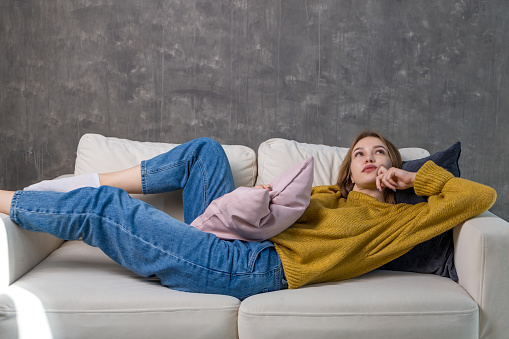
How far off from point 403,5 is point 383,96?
527mm

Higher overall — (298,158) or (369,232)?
(298,158)

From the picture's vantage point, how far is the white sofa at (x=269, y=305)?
143 centimetres

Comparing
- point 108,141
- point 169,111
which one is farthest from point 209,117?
point 108,141

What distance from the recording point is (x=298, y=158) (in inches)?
85.9

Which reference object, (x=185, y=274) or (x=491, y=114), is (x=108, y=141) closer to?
(x=185, y=274)

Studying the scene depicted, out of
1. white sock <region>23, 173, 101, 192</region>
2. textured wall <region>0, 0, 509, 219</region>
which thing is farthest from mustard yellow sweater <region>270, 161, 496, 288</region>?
textured wall <region>0, 0, 509, 219</region>

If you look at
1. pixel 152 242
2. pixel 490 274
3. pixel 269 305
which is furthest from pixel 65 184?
pixel 490 274

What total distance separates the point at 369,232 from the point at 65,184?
108 centimetres

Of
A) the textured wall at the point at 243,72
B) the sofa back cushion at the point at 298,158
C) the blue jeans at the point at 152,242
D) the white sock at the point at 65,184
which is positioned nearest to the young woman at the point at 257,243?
the blue jeans at the point at 152,242

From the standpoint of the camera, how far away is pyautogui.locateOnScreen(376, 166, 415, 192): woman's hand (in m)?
1.79

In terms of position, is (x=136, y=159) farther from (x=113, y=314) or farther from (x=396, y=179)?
(x=396, y=179)

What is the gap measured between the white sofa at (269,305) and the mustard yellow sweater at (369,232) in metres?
0.05

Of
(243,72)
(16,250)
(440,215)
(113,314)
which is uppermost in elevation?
(243,72)

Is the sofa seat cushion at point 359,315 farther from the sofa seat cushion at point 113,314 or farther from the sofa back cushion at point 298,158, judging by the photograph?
the sofa back cushion at point 298,158
